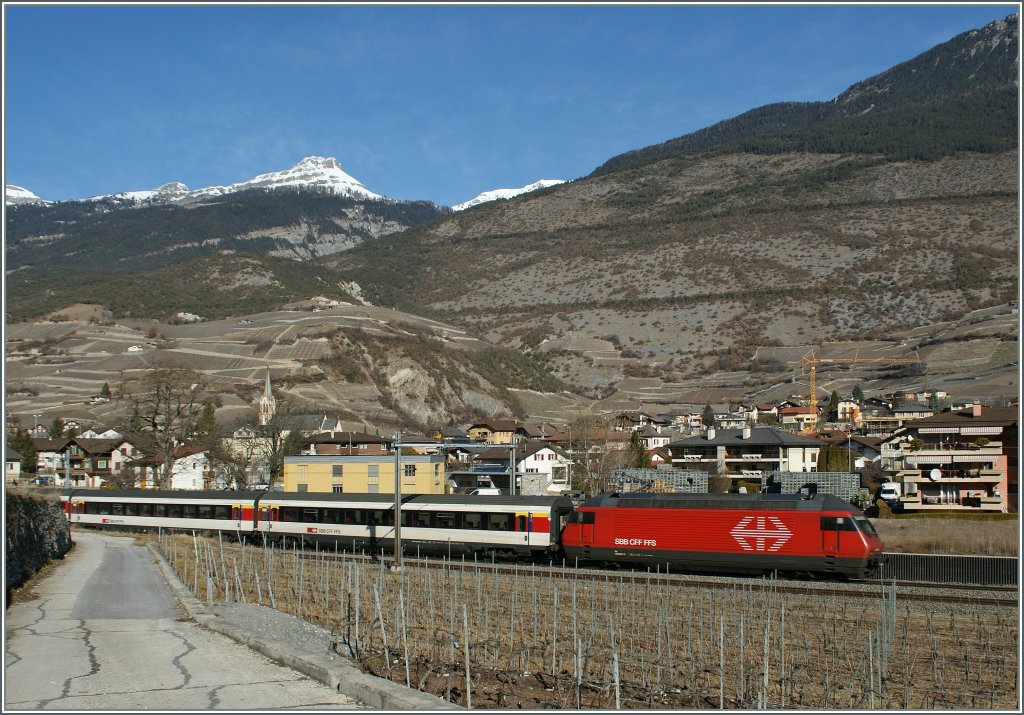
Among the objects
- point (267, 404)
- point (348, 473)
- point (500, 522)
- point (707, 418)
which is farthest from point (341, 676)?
point (707, 418)

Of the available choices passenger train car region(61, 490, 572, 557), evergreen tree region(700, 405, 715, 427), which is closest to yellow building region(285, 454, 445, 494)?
passenger train car region(61, 490, 572, 557)

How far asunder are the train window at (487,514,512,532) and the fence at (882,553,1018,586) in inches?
586

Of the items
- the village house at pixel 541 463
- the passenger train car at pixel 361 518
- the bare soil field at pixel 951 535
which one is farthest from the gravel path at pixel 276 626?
the village house at pixel 541 463

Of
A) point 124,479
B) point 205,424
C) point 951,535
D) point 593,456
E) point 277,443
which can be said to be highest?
point 205,424

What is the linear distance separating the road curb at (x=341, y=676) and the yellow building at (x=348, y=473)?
4729 cm

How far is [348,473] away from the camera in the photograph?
67.6 meters

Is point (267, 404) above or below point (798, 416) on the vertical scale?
above

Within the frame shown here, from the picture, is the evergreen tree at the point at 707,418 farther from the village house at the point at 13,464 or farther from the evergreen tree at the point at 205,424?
the village house at the point at 13,464

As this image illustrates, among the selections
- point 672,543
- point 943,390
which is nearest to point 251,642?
point 672,543

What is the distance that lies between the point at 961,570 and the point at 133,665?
3189 centimetres

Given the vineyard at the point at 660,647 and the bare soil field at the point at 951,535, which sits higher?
the vineyard at the point at 660,647

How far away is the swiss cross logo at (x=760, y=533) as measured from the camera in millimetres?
34906

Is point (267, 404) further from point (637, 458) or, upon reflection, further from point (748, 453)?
point (748, 453)

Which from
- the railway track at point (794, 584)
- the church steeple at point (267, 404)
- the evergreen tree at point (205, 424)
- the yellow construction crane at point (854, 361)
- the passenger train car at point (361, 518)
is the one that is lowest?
the railway track at point (794, 584)
